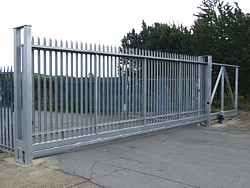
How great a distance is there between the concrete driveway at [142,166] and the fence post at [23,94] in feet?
1.13

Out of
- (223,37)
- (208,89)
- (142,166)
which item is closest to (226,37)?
(223,37)

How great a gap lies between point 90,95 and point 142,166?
247 cm

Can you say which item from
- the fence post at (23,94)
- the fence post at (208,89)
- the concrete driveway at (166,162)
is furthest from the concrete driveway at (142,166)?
the fence post at (208,89)

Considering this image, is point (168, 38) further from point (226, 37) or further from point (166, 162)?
point (166, 162)

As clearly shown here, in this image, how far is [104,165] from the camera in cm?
630

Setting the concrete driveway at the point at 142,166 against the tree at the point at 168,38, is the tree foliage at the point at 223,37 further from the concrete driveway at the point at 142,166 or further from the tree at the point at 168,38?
the concrete driveway at the point at 142,166

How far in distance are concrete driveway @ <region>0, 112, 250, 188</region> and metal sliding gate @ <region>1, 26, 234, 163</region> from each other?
0.43m

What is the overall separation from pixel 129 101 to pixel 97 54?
1.85 m

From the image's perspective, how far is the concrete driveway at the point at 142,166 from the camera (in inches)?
207

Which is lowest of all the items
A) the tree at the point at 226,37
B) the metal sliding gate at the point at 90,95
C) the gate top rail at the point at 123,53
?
the metal sliding gate at the point at 90,95

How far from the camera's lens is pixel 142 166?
625 centimetres

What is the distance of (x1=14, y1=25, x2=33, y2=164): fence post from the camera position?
248 inches

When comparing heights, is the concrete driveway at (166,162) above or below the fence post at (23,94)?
below

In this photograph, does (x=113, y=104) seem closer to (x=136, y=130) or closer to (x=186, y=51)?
(x=136, y=130)
